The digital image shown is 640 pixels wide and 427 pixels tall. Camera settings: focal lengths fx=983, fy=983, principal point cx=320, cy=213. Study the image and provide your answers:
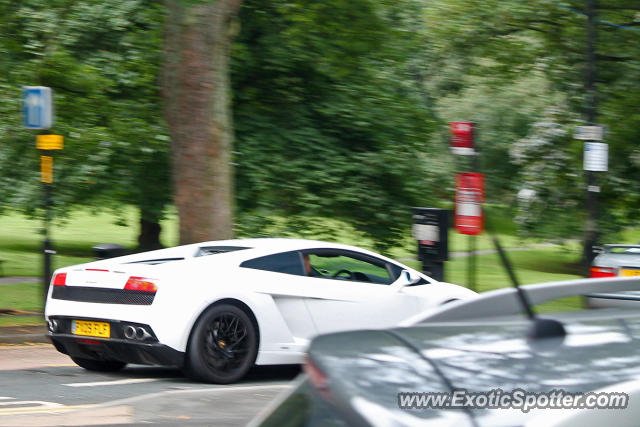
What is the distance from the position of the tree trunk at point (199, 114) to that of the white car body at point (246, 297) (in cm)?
421

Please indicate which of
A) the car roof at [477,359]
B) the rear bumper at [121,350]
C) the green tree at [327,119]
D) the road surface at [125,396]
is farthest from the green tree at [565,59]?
the car roof at [477,359]

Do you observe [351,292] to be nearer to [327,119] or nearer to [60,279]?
[60,279]

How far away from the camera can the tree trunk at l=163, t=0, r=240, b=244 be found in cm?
1371

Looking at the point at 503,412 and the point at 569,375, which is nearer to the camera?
the point at 503,412

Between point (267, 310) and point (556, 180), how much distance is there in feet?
70.3

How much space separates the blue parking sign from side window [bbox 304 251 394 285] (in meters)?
5.24

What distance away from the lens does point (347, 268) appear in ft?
32.3

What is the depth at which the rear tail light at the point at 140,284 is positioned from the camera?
28.0 ft

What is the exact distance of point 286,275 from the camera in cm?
930

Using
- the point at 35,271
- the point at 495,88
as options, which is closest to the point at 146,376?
the point at 35,271

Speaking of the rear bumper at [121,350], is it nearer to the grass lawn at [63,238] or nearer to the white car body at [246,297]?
the white car body at [246,297]

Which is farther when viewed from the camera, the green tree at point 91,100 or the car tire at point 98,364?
the green tree at point 91,100

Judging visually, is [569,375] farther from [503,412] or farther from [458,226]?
[458,226]

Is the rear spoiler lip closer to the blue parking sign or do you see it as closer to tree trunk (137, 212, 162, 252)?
the blue parking sign
